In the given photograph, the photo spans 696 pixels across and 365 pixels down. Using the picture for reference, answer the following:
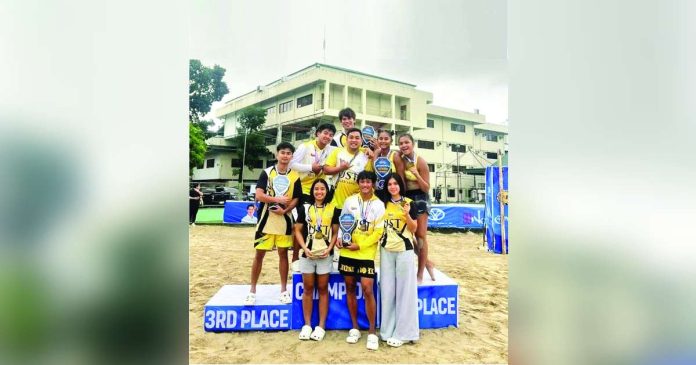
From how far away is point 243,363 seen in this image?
280 cm

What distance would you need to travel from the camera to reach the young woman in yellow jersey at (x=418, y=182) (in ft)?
11.5

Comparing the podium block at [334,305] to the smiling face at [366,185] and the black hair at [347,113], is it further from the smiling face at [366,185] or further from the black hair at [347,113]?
the black hair at [347,113]

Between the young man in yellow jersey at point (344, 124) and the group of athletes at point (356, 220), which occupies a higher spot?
the young man in yellow jersey at point (344, 124)

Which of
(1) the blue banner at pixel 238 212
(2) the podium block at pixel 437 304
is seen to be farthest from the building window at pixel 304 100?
(1) the blue banner at pixel 238 212

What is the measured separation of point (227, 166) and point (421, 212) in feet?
17.0

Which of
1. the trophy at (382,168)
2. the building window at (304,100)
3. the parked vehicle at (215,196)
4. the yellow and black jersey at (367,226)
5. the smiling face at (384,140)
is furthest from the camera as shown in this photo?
the parked vehicle at (215,196)

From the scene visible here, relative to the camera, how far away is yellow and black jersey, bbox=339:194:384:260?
3.05 m

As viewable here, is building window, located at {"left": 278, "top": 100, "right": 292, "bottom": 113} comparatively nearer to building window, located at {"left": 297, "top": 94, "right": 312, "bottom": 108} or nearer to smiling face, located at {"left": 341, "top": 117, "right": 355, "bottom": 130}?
building window, located at {"left": 297, "top": 94, "right": 312, "bottom": 108}

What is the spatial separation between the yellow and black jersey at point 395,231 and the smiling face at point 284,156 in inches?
41.9
